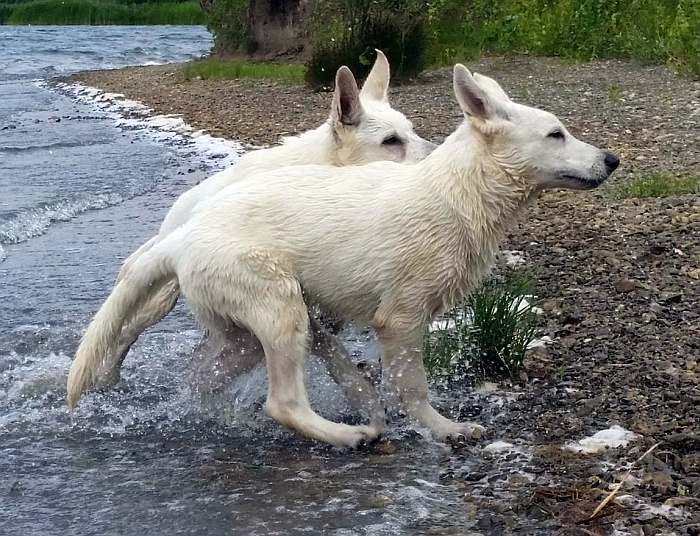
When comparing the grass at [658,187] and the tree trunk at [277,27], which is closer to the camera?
the grass at [658,187]

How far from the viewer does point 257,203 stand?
16.0 ft

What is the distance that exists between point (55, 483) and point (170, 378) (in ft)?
4.59

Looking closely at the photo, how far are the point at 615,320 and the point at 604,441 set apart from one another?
152 centimetres

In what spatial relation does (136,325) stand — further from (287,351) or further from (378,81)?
(378,81)

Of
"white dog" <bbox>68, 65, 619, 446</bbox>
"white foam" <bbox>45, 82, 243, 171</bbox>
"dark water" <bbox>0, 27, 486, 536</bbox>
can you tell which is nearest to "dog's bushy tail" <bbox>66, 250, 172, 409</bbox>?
"white dog" <bbox>68, 65, 619, 446</bbox>

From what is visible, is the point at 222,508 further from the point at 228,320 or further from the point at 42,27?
the point at 42,27

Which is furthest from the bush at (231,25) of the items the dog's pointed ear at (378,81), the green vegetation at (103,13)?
the green vegetation at (103,13)

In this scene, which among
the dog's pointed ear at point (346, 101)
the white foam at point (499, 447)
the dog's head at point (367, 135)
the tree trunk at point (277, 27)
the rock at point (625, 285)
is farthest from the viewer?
the tree trunk at point (277, 27)

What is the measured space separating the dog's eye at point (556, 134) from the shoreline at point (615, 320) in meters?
1.16

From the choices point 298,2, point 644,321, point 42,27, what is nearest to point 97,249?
point 644,321

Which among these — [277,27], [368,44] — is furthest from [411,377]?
[277,27]

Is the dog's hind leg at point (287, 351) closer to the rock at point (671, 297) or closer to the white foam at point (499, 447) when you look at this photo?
the white foam at point (499, 447)

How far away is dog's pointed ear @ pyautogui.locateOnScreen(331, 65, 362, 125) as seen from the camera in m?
5.88

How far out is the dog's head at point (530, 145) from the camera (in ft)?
16.0
